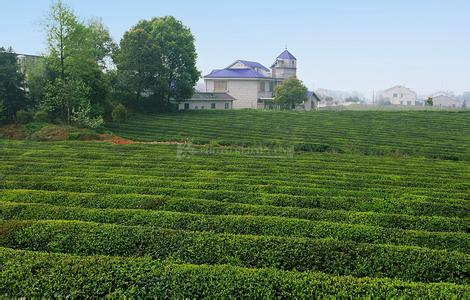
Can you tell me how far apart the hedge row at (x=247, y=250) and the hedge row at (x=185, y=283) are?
0.82m

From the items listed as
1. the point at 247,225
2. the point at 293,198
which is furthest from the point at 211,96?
the point at 247,225

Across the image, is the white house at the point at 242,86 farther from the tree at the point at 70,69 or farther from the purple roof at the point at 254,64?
the tree at the point at 70,69

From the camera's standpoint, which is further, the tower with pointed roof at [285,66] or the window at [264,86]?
the tower with pointed roof at [285,66]

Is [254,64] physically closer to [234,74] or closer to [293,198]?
[234,74]

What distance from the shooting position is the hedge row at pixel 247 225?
1009cm

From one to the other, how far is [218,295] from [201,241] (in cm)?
230

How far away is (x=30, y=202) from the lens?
510 inches

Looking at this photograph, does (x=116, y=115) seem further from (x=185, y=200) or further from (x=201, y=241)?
(x=201, y=241)

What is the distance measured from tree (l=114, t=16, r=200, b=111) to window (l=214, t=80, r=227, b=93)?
14.3 meters

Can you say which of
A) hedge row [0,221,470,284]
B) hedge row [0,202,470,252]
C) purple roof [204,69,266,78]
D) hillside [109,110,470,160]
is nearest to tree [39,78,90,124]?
hillside [109,110,470,160]

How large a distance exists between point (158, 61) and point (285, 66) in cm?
3408

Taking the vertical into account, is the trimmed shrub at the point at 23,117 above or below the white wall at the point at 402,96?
below

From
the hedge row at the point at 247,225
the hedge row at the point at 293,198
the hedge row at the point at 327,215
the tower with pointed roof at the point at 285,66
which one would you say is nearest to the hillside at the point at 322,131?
the hedge row at the point at 293,198

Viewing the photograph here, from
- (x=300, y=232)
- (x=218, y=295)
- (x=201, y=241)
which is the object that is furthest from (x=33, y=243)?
(x=300, y=232)
